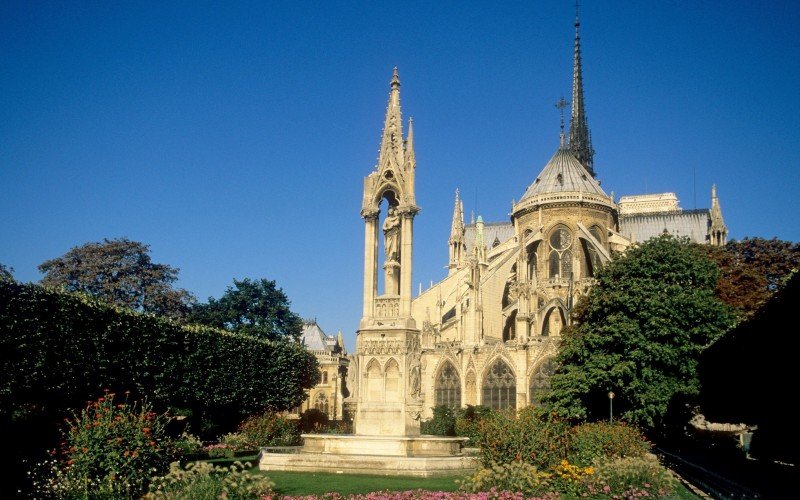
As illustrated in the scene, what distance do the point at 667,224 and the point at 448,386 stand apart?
1709 inches

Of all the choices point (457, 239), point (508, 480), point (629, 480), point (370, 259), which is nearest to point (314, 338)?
point (457, 239)

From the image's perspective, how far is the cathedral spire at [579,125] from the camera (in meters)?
94.0

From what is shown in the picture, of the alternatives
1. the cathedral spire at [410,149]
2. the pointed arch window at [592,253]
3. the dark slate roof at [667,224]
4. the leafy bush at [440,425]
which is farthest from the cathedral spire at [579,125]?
the cathedral spire at [410,149]

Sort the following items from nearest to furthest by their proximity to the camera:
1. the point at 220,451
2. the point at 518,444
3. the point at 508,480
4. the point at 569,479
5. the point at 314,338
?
the point at 508,480, the point at 569,479, the point at 518,444, the point at 220,451, the point at 314,338

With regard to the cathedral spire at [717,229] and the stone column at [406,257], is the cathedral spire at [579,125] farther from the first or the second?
the stone column at [406,257]

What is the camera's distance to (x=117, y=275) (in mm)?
46875

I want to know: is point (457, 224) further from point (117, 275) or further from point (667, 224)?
point (117, 275)

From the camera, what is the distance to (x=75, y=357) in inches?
981

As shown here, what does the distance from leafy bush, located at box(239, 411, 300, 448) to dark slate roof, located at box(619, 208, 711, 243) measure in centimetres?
6289

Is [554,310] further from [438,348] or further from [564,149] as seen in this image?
[564,149]

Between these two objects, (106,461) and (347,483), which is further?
(347,483)

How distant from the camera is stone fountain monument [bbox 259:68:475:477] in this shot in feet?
59.0

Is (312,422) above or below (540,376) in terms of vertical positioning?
below

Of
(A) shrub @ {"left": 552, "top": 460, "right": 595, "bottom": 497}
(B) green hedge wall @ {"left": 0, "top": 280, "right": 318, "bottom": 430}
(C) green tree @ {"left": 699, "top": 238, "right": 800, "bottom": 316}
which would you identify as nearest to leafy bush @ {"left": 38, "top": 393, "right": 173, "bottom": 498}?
(B) green hedge wall @ {"left": 0, "top": 280, "right": 318, "bottom": 430}
